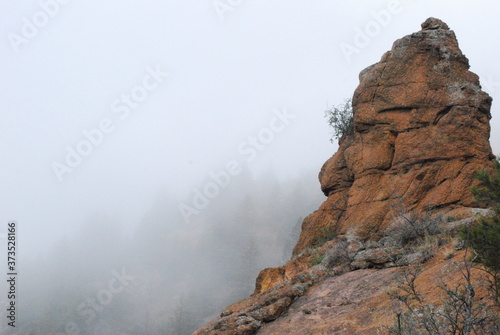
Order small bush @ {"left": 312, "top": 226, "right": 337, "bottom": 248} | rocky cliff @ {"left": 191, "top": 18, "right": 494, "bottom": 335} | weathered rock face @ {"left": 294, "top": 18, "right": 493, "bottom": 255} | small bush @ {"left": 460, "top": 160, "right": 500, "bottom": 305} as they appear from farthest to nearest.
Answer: small bush @ {"left": 312, "top": 226, "right": 337, "bottom": 248} < weathered rock face @ {"left": 294, "top": 18, "right": 493, "bottom": 255} < rocky cliff @ {"left": 191, "top": 18, "right": 494, "bottom": 335} < small bush @ {"left": 460, "top": 160, "right": 500, "bottom": 305}

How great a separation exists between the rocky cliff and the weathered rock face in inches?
1.5

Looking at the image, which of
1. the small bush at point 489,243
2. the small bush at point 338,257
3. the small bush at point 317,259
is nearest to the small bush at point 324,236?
the small bush at point 317,259

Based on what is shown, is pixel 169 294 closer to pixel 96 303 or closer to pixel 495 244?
pixel 96 303

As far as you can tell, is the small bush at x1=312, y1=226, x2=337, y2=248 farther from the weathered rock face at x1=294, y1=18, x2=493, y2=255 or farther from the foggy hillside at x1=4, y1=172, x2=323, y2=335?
the foggy hillside at x1=4, y1=172, x2=323, y2=335

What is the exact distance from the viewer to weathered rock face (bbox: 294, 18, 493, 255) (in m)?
12.5

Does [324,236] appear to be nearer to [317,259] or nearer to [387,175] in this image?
[317,259]

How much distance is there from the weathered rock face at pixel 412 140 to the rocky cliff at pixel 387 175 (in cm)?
4

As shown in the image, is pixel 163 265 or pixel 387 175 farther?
pixel 163 265

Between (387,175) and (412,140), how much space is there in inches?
65.9

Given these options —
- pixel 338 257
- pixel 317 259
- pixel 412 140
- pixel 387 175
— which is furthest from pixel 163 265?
pixel 338 257

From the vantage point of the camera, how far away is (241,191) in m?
136

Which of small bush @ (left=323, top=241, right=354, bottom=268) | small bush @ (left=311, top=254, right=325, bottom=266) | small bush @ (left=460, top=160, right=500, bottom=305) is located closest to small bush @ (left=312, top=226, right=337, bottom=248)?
small bush @ (left=311, top=254, right=325, bottom=266)

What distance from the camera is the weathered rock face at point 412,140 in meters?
12.5

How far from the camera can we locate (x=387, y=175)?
1368cm
